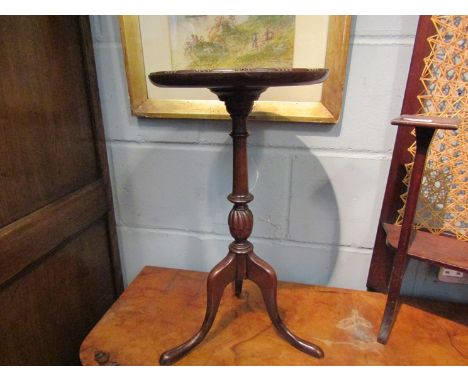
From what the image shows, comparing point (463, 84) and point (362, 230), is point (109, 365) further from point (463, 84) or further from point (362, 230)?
point (463, 84)

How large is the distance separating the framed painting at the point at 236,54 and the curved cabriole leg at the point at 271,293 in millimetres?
384

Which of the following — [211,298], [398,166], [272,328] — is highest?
[398,166]

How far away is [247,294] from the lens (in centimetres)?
96

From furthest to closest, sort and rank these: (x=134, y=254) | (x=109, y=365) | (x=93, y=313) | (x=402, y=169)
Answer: (x=134, y=254) < (x=93, y=313) < (x=402, y=169) < (x=109, y=365)

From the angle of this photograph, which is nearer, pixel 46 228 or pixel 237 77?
pixel 237 77

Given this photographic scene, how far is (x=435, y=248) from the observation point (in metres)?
0.77

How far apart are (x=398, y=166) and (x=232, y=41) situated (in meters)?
0.53

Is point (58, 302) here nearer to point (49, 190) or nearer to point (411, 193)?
point (49, 190)

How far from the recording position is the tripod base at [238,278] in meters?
0.75

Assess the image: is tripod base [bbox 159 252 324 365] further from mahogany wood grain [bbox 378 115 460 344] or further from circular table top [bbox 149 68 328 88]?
circular table top [bbox 149 68 328 88]

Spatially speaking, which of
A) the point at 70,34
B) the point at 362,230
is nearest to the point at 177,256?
Answer: the point at 362,230

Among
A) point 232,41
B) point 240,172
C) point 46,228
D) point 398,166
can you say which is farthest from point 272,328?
point 232,41

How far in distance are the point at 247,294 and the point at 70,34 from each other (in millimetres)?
853
